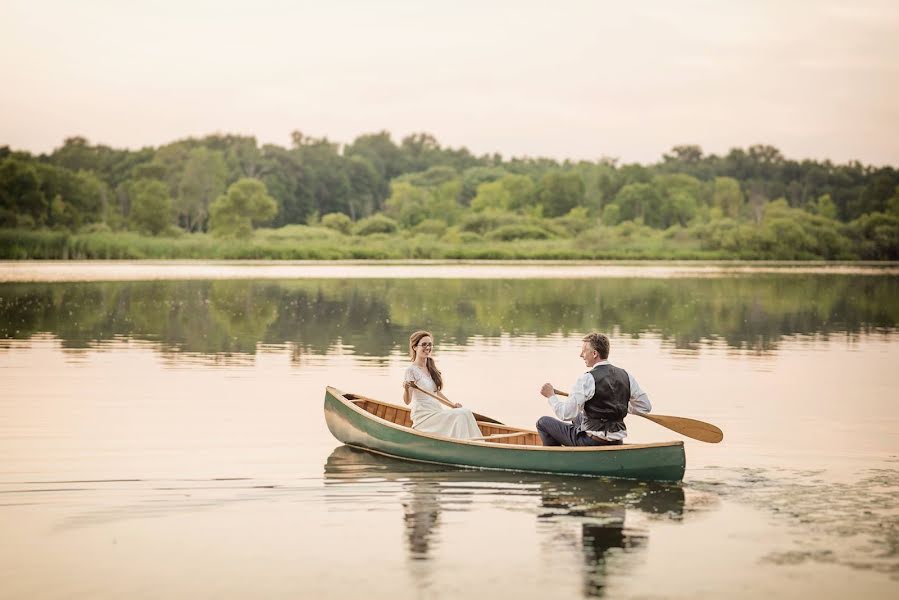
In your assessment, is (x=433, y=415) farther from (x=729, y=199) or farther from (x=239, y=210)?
(x=729, y=199)

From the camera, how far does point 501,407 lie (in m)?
16.8

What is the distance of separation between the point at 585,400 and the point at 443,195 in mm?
120963

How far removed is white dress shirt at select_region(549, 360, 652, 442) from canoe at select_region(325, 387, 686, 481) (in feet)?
1.02

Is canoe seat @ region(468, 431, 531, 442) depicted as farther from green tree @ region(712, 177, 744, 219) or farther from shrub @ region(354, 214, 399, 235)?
green tree @ region(712, 177, 744, 219)

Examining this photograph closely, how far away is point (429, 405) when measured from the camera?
12883 millimetres

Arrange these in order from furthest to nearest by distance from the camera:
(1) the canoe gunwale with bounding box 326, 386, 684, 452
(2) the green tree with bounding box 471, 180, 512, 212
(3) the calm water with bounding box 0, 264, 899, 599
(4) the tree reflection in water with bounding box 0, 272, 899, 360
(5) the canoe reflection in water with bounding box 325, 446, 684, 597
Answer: (2) the green tree with bounding box 471, 180, 512, 212
(4) the tree reflection in water with bounding box 0, 272, 899, 360
(1) the canoe gunwale with bounding box 326, 386, 684, 452
(5) the canoe reflection in water with bounding box 325, 446, 684, 597
(3) the calm water with bounding box 0, 264, 899, 599

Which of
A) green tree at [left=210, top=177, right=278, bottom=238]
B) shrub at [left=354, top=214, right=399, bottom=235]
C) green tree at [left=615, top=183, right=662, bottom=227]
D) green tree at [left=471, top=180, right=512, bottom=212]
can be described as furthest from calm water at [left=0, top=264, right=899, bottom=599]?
green tree at [left=471, top=180, right=512, bottom=212]

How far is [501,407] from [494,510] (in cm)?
627

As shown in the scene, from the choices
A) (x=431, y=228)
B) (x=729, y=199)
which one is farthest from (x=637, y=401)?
(x=729, y=199)

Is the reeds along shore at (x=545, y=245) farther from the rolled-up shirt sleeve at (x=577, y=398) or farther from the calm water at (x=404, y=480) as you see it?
the rolled-up shirt sleeve at (x=577, y=398)

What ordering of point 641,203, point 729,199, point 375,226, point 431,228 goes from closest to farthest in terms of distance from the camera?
point 375,226
point 431,228
point 641,203
point 729,199

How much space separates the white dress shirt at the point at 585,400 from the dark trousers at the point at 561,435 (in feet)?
0.30

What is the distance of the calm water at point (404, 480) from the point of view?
28.5 feet

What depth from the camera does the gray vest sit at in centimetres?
1148
